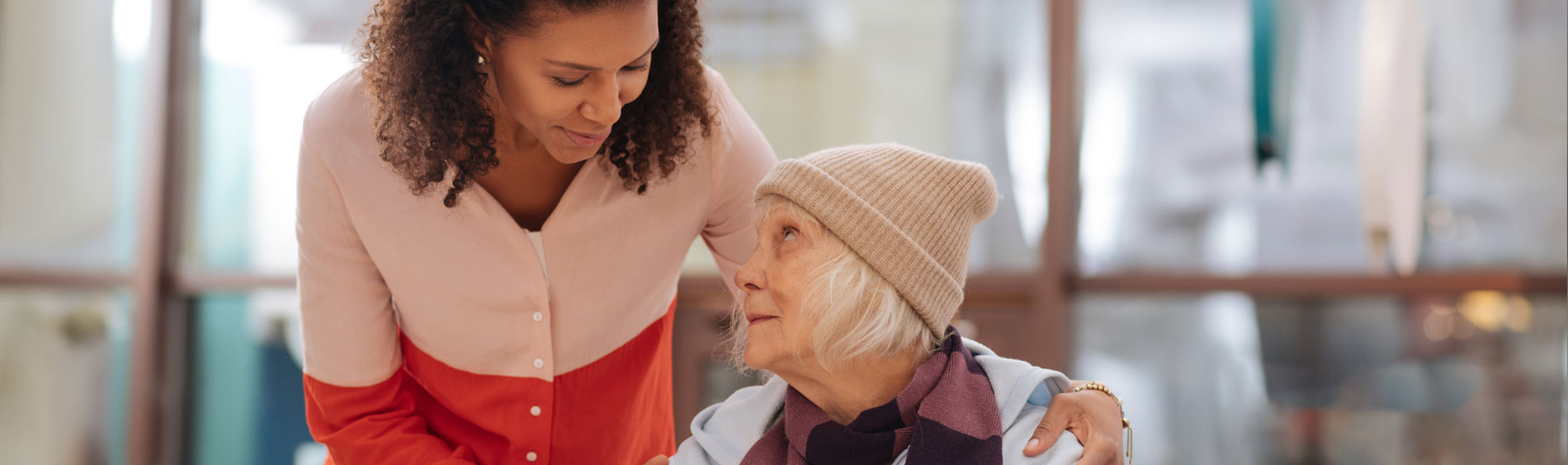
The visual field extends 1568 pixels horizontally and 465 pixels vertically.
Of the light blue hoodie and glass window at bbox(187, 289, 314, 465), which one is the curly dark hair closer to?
the light blue hoodie

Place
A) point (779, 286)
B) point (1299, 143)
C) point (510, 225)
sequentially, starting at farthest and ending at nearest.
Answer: point (1299, 143), point (510, 225), point (779, 286)

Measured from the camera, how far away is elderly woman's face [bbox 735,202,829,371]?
142 cm

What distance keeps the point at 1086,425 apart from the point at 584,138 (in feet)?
2.33

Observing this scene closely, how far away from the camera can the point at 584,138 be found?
1.40 metres

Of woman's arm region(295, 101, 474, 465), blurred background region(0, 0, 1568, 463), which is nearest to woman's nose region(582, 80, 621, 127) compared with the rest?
woman's arm region(295, 101, 474, 465)

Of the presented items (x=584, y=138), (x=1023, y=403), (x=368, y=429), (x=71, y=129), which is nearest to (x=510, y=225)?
(x=584, y=138)

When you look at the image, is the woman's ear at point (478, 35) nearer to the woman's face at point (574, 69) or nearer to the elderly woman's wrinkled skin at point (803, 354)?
the woman's face at point (574, 69)

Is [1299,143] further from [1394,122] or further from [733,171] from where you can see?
[733,171]

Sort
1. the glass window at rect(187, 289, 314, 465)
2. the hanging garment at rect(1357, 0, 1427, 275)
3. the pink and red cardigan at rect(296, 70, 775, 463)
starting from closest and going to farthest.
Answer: the pink and red cardigan at rect(296, 70, 775, 463), the hanging garment at rect(1357, 0, 1427, 275), the glass window at rect(187, 289, 314, 465)

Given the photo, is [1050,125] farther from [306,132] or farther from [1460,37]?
[306,132]

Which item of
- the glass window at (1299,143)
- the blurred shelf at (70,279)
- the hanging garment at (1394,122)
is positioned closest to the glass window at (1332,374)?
the glass window at (1299,143)

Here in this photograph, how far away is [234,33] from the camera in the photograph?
421cm

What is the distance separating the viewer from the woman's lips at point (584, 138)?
4.57 ft

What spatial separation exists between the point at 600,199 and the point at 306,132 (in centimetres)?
40
